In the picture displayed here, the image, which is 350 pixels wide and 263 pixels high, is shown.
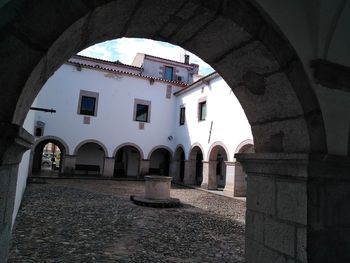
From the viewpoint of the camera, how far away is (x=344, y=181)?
211cm

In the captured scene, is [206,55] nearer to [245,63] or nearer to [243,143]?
[245,63]

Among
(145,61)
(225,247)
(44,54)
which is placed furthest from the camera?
(145,61)

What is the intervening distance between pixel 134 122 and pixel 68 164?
4.66 m

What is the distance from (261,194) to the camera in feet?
7.91

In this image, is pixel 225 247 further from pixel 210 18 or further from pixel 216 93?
pixel 216 93

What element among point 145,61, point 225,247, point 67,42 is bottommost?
point 225,247

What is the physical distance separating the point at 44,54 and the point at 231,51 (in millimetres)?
1386

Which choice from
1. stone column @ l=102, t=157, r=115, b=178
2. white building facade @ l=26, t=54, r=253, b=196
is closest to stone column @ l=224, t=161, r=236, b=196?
white building facade @ l=26, t=54, r=253, b=196

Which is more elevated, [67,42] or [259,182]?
[67,42]

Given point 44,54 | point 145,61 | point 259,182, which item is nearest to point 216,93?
point 145,61

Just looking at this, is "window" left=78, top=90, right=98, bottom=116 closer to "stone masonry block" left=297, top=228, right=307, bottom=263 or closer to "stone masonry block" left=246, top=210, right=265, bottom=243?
"stone masonry block" left=246, top=210, right=265, bottom=243

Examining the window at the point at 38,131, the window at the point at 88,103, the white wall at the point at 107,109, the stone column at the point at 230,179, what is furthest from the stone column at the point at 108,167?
the stone column at the point at 230,179

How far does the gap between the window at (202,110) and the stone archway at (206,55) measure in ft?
44.1

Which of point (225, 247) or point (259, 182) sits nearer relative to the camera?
point (259, 182)
